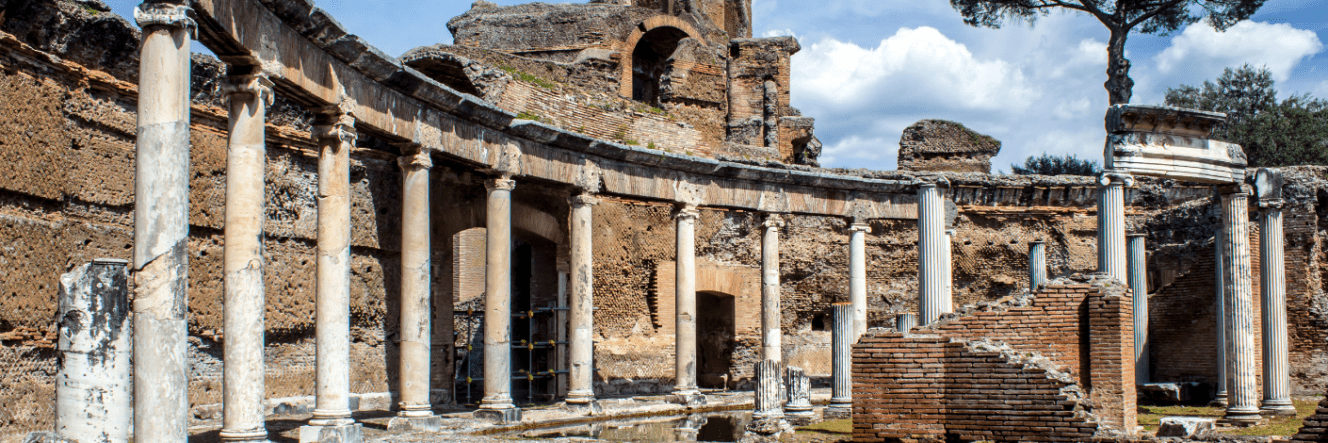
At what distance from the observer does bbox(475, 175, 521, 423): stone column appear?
1321 centimetres

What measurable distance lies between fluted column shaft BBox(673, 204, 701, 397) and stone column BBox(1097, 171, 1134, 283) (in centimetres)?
542

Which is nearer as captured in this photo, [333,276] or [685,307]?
[333,276]

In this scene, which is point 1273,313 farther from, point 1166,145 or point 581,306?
point 581,306

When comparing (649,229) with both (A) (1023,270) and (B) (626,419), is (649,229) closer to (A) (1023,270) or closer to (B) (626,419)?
(B) (626,419)

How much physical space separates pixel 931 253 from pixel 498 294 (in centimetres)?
595

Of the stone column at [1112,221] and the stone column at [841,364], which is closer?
the stone column at [1112,221]

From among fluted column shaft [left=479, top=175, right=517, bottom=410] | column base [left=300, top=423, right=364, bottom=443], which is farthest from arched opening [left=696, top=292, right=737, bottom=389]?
column base [left=300, top=423, right=364, bottom=443]

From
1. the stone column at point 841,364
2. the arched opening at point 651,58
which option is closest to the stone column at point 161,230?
the stone column at point 841,364

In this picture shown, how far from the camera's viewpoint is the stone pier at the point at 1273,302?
14664mm

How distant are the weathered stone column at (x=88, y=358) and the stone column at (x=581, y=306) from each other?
8271 millimetres

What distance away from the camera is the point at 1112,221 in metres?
14.0

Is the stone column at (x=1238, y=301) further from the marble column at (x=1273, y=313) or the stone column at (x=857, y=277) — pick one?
the stone column at (x=857, y=277)

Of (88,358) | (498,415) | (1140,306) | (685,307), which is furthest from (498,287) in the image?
(1140,306)

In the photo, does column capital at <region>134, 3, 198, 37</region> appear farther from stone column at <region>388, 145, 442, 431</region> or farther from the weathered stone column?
stone column at <region>388, 145, 442, 431</region>
